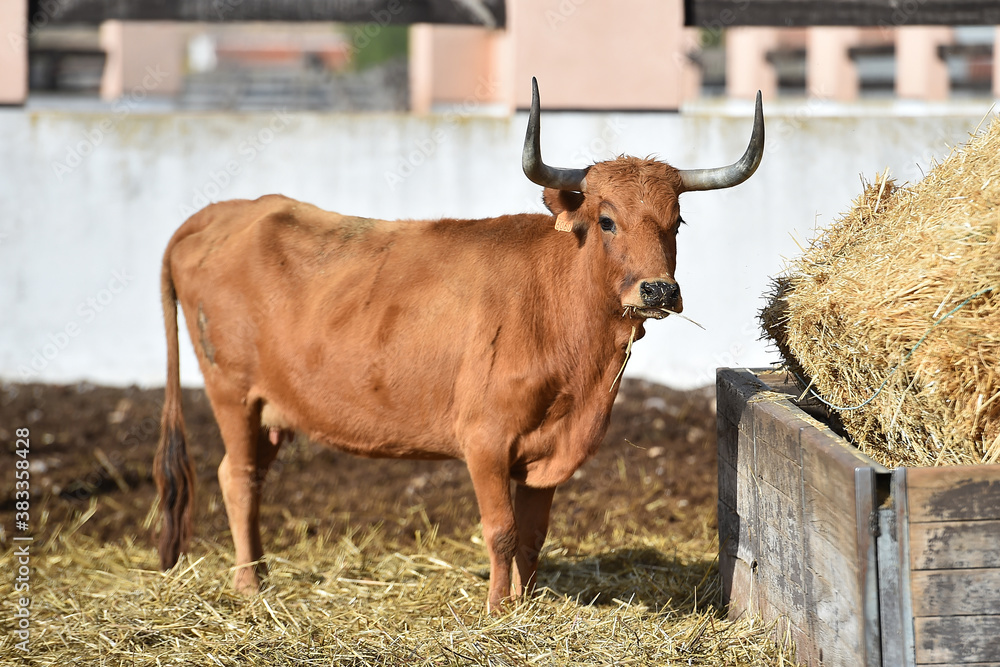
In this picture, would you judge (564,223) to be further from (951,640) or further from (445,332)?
(951,640)

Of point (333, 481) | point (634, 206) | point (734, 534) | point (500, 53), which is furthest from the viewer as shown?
point (500, 53)

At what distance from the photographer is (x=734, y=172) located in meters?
4.27

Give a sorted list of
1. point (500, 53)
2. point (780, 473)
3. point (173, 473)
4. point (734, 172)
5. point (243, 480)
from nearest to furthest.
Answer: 1. point (780, 473)
2. point (734, 172)
3. point (243, 480)
4. point (173, 473)
5. point (500, 53)

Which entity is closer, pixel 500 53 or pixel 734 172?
pixel 734 172

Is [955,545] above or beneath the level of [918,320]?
beneath

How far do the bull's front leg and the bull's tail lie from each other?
170 cm

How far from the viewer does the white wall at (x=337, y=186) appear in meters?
8.81

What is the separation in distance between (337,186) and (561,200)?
495 cm

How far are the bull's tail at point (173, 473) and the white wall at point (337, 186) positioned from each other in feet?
12.1

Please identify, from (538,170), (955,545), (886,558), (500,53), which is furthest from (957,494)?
(500,53)

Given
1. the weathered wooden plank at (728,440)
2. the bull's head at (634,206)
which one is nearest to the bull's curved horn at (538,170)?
the bull's head at (634,206)

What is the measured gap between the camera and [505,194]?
29.6 feet

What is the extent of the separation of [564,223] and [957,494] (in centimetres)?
202

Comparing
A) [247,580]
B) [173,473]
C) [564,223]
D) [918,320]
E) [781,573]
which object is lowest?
[247,580]
